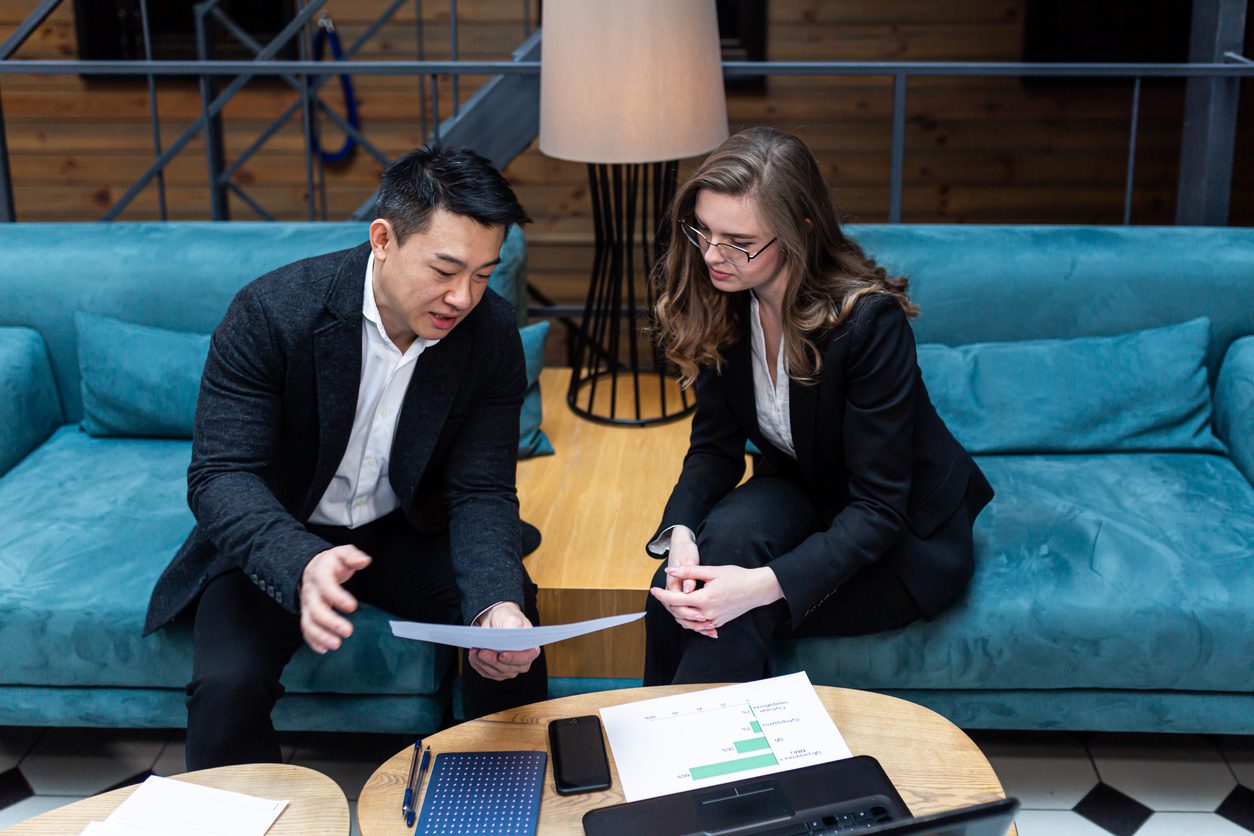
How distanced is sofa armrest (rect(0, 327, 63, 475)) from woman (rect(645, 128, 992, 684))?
1.48 meters

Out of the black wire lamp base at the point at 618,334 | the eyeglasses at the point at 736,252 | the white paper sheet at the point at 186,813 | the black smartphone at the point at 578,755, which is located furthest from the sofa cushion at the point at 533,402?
the white paper sheet at the point at 186,813

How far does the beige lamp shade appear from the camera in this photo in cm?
268

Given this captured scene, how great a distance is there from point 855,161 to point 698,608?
12.0 ft

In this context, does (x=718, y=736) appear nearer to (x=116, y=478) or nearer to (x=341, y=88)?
(x=116, y=478)

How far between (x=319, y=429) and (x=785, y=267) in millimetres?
799

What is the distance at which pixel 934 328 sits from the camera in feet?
8.86

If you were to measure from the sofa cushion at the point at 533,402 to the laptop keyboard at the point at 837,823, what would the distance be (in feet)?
4.47

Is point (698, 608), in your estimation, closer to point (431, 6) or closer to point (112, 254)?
point (112, 254)

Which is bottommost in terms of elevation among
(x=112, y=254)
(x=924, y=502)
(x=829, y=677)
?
(x=829, y=677)

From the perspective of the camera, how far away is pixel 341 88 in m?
5.09

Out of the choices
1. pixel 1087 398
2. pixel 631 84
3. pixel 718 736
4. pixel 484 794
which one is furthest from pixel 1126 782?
pixel 631 84

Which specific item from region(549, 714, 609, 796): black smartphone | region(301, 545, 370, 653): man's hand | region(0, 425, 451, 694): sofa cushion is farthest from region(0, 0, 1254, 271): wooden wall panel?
region(549, 714, 609, 796): black smartphone

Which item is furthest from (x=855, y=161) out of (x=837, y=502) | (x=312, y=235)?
(x=837, y=502)

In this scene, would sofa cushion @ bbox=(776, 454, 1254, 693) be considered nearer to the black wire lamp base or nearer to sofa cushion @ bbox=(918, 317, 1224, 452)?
sofa cushion @ bbox=(918, 317, 1224, 452)
